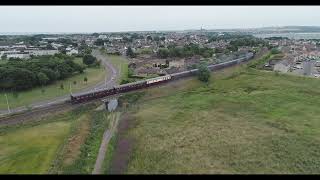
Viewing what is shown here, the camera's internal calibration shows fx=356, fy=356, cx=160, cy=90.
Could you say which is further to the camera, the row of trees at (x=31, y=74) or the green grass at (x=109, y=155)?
the row of trees at (x=31, y=74)

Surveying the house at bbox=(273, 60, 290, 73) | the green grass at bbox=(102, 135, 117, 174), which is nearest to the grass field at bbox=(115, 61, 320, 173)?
the green grass at bbox=(102, 135, 117, 174)

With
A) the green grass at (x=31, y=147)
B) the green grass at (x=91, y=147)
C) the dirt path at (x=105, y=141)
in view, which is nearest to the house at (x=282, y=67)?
the dirt path at (x=105, y=141)

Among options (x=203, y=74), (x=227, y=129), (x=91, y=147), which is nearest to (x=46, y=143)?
(x=91, y=147)

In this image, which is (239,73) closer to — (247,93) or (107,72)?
(247,93)

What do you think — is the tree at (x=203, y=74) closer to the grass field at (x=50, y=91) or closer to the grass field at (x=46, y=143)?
the grass field at (x=50, y=91)

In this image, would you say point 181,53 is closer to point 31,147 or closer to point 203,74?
point 203,74

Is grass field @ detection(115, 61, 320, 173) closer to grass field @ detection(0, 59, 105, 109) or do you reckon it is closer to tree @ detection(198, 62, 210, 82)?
tree @ detection(198, 62, 210, 82)
